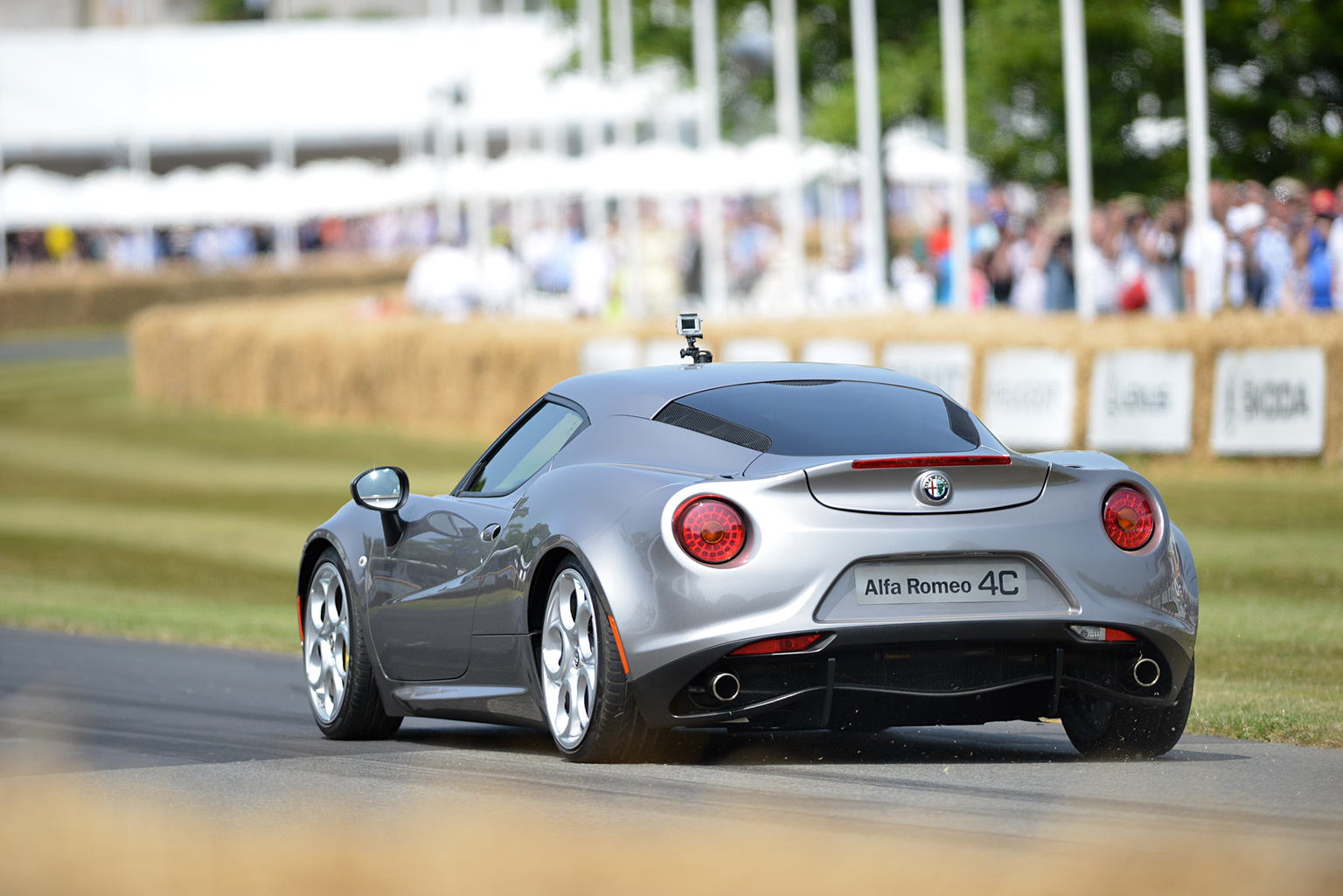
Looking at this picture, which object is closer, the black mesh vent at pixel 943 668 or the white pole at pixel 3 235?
the black mesh vent at pixel 943 668

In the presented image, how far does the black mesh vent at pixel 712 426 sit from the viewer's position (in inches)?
281

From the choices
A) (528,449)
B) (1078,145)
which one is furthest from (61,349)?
(528,449)

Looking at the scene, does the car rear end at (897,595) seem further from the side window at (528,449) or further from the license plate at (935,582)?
the side window at (528,449)

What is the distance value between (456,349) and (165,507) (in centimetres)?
724

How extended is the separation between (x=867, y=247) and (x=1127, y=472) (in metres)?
26.7

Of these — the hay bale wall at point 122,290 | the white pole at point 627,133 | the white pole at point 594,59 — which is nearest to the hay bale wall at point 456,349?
the white pole at point 627,133

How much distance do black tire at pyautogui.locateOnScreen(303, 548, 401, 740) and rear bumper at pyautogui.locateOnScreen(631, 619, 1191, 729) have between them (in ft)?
6.23

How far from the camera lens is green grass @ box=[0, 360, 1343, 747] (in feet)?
34.5

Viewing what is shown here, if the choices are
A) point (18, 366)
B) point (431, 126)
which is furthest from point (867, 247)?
point (431, 126)

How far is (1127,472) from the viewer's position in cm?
709

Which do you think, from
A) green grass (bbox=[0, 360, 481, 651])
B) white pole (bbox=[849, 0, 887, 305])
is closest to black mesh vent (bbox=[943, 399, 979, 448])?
green grass (bbox=[0, 360, 481, 651])

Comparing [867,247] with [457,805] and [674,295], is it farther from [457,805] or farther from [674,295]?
[457,805]

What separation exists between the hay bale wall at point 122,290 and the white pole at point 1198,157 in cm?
3934

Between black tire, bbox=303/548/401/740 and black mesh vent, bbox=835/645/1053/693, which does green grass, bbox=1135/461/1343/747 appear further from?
black tire, bbox=303/548/401/740
